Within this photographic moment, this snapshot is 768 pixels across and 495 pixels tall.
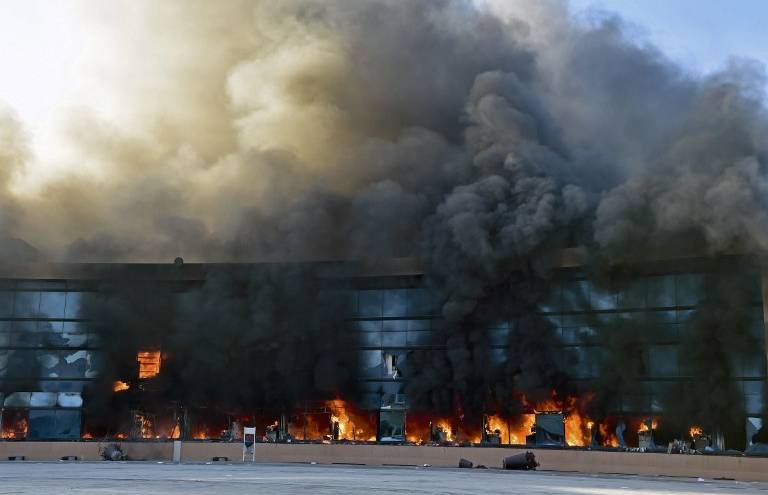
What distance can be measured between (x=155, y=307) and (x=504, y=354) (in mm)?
20502

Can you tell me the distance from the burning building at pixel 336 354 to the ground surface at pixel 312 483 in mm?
15780

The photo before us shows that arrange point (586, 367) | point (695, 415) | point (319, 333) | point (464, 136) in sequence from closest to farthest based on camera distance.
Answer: point (695, 415) < point (586, 367) < point (319, 333) < point (464, 136)

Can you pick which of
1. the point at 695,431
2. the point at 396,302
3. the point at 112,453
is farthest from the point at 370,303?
the point at 695,431

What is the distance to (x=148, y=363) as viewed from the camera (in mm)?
54219

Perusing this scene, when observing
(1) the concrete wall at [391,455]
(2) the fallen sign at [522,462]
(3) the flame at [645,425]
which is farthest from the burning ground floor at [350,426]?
(2) the fallen sign at [522,462]

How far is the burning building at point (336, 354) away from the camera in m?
46.6

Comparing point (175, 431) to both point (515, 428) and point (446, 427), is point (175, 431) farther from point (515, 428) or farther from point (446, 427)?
point (515, 428)

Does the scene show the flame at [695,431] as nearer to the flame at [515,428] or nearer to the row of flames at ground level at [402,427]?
the row of flames at ground level at [402,427]

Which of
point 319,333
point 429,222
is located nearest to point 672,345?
point 429,222

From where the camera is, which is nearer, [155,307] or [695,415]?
[695,415]

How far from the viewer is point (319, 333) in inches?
2046

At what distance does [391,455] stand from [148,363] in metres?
20.5

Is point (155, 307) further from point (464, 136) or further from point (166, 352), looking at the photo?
point (464, 136)

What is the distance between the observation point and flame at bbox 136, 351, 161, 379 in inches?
2124
